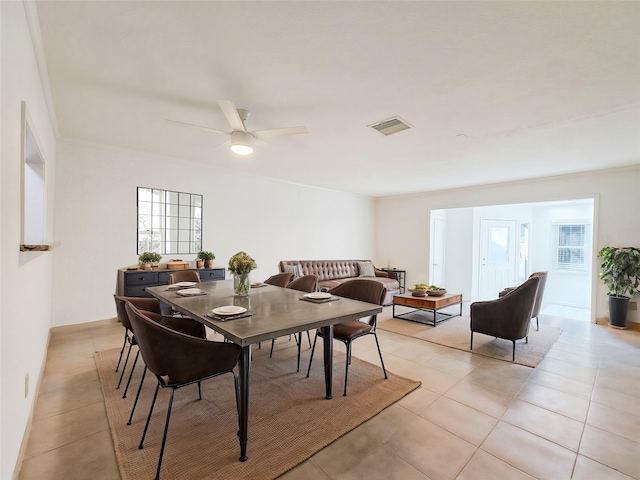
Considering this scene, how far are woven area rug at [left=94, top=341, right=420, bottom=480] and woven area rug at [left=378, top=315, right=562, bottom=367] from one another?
1375 millimetres

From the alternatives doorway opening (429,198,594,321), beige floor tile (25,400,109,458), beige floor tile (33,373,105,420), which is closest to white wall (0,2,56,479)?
beige floor tile (25,400,109,458)

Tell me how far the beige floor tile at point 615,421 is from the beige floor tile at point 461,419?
0.74 meters

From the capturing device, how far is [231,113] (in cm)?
248

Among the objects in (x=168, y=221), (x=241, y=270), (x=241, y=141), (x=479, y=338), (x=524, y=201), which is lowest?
(x=479, y=338)

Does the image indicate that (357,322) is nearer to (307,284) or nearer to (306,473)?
(307,284)

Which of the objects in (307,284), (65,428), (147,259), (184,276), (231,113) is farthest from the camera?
(147,259)

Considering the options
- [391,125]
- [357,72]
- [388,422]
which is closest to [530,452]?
[388,422]

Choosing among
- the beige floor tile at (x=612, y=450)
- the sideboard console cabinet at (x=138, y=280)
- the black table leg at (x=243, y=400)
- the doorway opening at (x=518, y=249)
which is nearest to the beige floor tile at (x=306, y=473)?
the black table leg at (x=243, y=400)

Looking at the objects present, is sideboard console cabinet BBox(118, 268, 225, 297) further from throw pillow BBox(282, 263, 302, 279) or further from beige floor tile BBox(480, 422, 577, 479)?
beige floor tile BBox(480, 422, 577, 479)

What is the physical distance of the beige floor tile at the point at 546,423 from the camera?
1.92 meters

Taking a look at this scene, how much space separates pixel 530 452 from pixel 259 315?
189 centimetres

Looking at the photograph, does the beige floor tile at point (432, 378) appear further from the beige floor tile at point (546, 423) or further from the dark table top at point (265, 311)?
the dark table top at point (265, 311)

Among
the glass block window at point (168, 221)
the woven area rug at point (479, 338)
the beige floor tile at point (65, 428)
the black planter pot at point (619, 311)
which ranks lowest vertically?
the woven area rug at point (479, 338)

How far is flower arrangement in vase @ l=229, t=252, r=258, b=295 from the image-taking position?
2.57m
